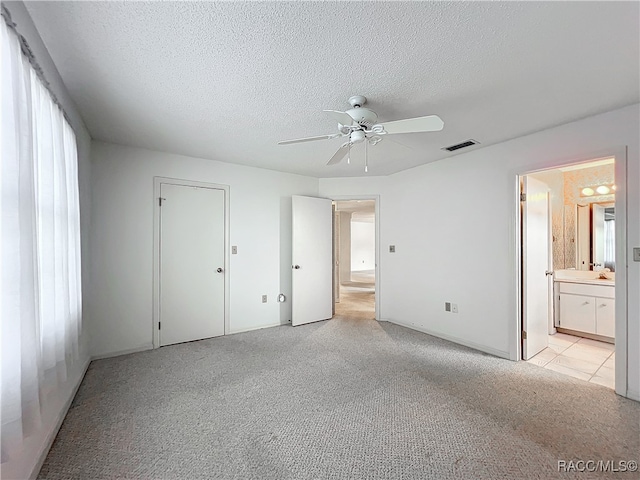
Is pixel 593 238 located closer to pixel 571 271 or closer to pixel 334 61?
pixel 571 271

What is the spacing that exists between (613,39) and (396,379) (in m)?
2.78

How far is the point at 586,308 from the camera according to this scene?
3.82m

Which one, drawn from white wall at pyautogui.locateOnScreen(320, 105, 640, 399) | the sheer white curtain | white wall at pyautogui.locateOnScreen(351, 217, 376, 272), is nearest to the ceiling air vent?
white wall at pyautogui.locateOnScreen(320, 105, 640, 399)

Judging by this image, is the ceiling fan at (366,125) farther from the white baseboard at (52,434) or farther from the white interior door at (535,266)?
the white baseboard at (52,434)

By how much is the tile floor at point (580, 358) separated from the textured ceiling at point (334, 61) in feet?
7.92

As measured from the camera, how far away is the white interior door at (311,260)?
14.7 feet

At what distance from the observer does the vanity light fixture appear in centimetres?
400

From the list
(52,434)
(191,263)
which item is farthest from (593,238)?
(52,434)

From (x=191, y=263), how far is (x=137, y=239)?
676mm

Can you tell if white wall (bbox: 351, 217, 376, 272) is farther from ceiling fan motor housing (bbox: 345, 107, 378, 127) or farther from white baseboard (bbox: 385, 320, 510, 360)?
ceiling fan motor housing (bbox: 345, 107, 378, 127)

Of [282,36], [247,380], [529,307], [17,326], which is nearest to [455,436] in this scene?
[247,380]

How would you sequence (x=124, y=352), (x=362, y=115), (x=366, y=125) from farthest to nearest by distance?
(x=124, y=352) < (x=366, y=125) < (x=362, y=115)

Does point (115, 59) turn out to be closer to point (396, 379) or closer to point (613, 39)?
point (613, 39)

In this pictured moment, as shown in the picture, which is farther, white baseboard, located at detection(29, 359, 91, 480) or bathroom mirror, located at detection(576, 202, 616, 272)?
bathroom mirror, located at detection(576, 202, 616, 272)
